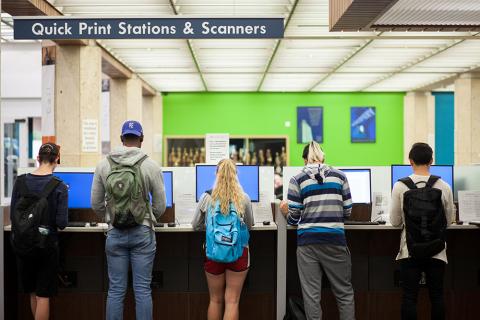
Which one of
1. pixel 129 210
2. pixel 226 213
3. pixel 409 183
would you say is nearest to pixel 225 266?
pixel 226 213

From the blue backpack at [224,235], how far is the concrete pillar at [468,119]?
419 inches

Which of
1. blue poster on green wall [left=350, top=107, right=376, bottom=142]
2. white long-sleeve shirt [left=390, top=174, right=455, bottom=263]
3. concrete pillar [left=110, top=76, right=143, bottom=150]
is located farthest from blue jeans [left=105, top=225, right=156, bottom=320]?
blue poster on green wall [left=350, top=107, right=376, bottom=142]

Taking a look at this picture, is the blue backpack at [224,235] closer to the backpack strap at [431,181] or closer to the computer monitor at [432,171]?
the backpack strap at [431,181]

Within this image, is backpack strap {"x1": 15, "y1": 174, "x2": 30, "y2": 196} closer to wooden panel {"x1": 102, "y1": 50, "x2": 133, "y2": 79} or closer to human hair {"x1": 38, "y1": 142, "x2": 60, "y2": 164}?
human hair {"x1": 38, "y1": 142, "x2": 60, "y2": 164}

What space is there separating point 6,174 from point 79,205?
10140mm

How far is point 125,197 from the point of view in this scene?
4281 mm

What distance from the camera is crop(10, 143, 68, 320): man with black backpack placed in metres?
4.45

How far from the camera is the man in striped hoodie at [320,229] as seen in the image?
14.5 ft

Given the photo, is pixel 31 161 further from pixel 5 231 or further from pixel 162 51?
pixel 5 231

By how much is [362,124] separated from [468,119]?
4.25 meters

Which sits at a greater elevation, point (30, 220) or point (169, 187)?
point (169, 187)

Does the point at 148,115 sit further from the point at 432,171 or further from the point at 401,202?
the point at 401,202

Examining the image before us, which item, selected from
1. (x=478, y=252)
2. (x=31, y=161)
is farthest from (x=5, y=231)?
(x=31, y=161)

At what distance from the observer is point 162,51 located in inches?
441
